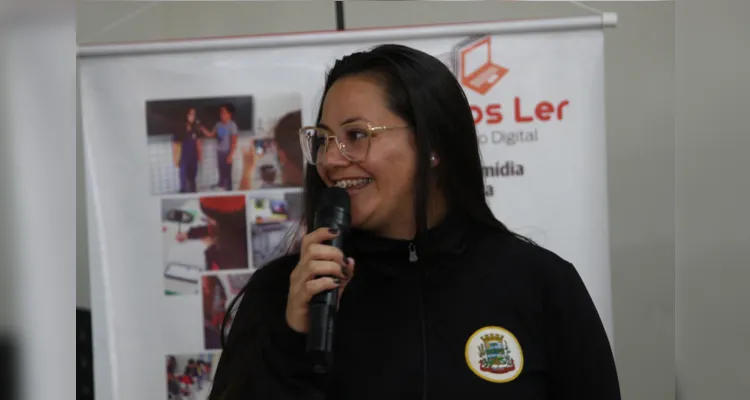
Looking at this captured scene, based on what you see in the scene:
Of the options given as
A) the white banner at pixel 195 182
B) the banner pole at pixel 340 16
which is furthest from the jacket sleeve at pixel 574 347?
the banner pole at pixel 340 16

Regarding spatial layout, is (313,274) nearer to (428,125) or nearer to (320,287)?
(320,287)

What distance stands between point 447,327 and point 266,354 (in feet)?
1.01

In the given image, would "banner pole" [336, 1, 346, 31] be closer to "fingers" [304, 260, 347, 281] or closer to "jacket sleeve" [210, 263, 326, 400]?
"jacket sleeve" [210, 263, 326, 400]

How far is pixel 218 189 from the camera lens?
167 cm

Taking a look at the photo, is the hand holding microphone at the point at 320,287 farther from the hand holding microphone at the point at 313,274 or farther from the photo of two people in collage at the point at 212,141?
the photo of two people in collage at the point at 212,141

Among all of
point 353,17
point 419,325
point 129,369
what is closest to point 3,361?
point 419,325

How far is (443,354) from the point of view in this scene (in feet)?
3.35

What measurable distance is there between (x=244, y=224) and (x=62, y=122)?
112 centimetres

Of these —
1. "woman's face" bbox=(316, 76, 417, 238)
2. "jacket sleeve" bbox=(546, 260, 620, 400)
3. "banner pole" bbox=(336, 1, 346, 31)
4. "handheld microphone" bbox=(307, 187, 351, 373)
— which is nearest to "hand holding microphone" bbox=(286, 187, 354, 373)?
"handheld microphone" bbox=(307, 187, 351, 373)

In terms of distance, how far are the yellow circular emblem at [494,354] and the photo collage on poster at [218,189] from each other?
768 mm

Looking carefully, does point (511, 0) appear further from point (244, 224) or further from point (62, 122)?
point (62, 122)

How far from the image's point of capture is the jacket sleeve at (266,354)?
Answer: 37.0 inches

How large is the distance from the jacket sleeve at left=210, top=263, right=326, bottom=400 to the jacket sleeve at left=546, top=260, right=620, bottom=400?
1.39 ft

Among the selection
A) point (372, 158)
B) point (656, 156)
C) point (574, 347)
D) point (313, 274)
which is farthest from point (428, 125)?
point (656, 156)
